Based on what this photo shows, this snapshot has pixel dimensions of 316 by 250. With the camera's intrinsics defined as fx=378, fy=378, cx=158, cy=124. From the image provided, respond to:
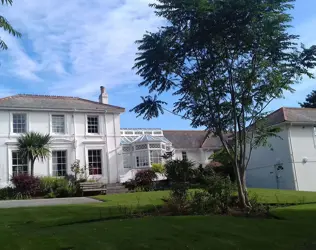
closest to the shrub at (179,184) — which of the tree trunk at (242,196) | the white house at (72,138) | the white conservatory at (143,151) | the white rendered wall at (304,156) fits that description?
the tree trunk at (242,196)

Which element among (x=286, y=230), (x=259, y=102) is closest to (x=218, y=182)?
(x=259, y=102)

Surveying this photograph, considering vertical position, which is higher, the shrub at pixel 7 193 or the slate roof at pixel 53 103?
the slate roof at pixel 53 103

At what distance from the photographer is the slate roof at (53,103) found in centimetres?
2626

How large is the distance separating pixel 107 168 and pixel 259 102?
1598 cm

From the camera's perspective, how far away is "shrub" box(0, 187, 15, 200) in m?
21.7

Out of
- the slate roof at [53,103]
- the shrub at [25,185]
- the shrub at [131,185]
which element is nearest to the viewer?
the shrub at [25,185]

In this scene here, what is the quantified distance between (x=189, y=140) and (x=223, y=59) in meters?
24.6

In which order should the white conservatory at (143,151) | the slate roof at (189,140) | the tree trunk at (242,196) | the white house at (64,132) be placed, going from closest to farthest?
the tree trunk at (242,196)
the white house at (64,132)
the white conservatory at (143,151)
the slate roof at (189,140)

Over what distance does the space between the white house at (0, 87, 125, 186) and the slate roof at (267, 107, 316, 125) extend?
1193cm

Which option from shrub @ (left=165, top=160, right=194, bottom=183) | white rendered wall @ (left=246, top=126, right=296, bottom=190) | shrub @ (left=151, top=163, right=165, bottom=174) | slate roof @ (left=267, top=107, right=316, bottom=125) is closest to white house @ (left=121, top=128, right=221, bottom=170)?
shrub @ (left=151, top=163, right=165, bottom=174)

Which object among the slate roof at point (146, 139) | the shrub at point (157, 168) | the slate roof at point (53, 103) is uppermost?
the slate roof at point (53, 103)

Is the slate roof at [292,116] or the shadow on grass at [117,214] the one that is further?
the slate roof at [292,116]

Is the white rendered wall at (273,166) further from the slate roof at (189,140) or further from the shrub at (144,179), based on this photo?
the shrub at (144,179)

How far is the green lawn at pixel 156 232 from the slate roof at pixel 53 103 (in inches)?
590
